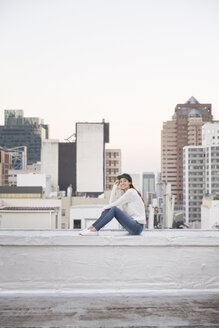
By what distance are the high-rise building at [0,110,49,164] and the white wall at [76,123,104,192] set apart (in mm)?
105594

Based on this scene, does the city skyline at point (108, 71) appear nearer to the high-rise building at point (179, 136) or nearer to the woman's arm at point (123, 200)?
the high-rise building at point (179, 136)

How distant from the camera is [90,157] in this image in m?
46.7

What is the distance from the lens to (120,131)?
86.2 metres

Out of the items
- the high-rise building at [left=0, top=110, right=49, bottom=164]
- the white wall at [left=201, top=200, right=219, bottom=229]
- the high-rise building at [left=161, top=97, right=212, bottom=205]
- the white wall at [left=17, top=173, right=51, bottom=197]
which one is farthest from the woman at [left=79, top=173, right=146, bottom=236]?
the high-rise building at [left=0, top=110, right=49, bottom=164]

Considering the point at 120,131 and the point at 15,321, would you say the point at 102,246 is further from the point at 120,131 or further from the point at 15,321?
the point at 120,131

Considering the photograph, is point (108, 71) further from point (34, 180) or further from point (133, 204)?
point (133, 204)

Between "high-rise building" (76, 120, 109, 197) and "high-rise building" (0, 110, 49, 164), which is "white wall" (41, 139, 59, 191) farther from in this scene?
"high-rise building" (0, 110, 49, 164)

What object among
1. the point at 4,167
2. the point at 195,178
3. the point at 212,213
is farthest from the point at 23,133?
the point at 212,213

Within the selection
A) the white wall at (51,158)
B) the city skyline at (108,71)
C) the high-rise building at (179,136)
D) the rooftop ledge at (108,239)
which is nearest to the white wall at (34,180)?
the white wall at (51,158)

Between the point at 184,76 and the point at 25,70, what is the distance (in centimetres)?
4653

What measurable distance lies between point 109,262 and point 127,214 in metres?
0.48

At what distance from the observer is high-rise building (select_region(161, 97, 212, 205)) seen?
114438 mm

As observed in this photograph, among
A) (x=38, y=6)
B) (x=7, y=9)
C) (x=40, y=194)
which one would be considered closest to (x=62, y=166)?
(x=40, y=194)

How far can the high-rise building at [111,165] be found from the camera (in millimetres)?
54000
